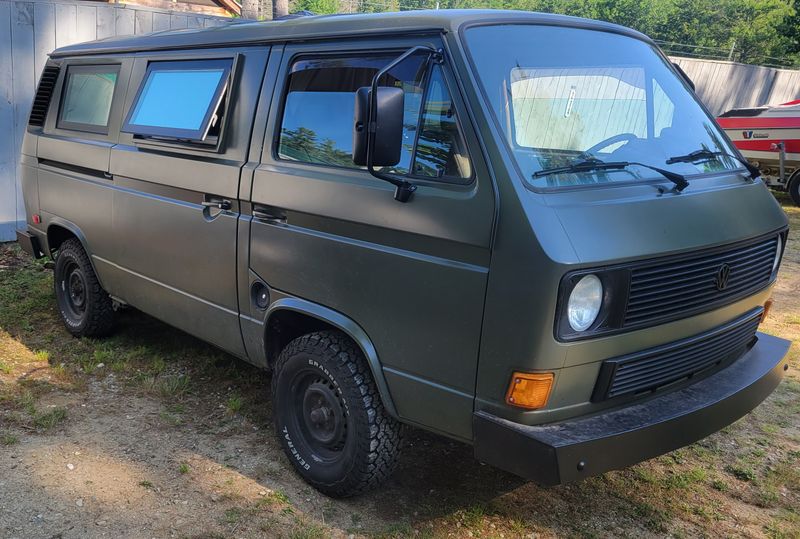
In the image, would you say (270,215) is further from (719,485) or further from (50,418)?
(719,485)

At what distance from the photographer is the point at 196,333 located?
432 centimetres

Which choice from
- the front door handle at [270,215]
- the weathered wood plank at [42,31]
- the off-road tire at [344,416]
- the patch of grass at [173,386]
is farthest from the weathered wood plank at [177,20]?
the off-road tire at [344,416]

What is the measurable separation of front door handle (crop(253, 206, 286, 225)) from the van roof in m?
0.85

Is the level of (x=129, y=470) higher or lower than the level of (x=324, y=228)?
lower

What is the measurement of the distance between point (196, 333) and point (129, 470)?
3.00 feet

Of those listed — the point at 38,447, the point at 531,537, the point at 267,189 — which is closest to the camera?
the point at 531,537

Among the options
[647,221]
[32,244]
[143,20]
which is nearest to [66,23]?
[143,20]

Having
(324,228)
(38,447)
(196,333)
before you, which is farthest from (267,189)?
(38,447)

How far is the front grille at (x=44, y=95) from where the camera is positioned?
564cm

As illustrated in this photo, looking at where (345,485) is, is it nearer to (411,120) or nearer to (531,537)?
(531,537)

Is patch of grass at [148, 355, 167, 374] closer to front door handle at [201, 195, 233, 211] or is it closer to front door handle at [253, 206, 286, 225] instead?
front door handle at [201, 195, 233, 211]

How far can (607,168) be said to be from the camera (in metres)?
3.06

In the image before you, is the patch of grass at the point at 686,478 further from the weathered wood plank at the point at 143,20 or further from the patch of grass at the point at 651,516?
the weathered wood plank at the point at 143,20

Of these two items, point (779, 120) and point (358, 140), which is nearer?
point (358, 140)
